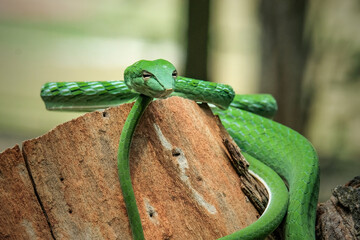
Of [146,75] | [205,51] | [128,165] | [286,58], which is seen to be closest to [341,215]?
[128,165]

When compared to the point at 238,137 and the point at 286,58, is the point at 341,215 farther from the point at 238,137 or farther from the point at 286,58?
the point at 286,58

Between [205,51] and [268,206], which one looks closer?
[268,206]

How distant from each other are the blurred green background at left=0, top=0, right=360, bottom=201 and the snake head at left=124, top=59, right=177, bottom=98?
3725 mm

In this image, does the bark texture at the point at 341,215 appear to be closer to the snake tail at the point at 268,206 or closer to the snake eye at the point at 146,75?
the snake tail at the point at 268,206

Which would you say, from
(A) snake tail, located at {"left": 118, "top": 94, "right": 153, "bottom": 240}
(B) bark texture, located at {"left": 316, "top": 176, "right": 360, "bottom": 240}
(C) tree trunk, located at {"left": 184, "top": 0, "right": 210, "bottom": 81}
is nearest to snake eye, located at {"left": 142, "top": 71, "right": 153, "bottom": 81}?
(A) snake tail, located at {"left": 118, "top": 94, "right": 153, "bottom": 240}

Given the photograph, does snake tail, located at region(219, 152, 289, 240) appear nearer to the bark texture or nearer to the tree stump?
the tree stump

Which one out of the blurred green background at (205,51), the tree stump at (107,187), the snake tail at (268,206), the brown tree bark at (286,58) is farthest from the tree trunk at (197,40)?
the tree stump at (107,187)

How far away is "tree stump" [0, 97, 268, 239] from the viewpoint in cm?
210

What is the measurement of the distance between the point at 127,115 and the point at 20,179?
0.66 meters

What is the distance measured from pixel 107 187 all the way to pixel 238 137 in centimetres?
105

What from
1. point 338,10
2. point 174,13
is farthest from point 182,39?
point 338,10

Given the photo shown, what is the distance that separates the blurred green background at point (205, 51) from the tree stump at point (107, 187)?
3.59 metres

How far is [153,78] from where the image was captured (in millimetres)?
2072

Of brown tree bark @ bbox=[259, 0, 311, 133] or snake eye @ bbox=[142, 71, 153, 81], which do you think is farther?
brown tree bark @ bbox=[259, 0, 311, 133]
